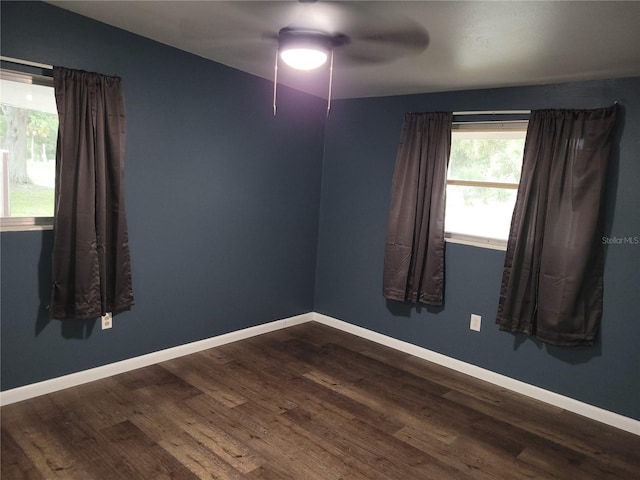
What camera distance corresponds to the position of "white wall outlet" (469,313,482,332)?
3506 mm

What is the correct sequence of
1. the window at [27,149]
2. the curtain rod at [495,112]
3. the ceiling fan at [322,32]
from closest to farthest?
the ceiling fan at [322,32] → the window at [27,149] → the curtain rod at [495,112]

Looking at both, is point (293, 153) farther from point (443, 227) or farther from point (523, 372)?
point (523, 372)

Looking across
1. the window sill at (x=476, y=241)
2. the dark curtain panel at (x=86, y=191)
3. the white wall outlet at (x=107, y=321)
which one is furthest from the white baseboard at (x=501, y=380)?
the dark curtain panel at (x=86, y=191)

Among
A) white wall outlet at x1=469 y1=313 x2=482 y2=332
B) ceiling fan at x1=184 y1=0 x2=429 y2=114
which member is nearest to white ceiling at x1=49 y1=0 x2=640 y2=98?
ceiling fan at x1=184 y1=0 x2=429 y2=114

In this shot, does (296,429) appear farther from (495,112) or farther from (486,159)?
(495,112)

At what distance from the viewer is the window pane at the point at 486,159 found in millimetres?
3352

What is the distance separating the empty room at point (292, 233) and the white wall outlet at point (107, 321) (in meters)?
0.01

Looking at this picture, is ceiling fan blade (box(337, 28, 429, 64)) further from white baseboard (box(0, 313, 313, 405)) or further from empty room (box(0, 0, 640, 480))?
white baseboard (box(0, 313, 313, 405))

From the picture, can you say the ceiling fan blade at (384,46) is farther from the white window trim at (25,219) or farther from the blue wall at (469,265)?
the white window trim at (25,219)

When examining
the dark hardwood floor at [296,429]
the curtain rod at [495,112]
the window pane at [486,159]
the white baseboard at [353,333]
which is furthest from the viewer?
the window pane at [486,159]

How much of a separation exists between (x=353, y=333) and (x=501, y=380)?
140 cm

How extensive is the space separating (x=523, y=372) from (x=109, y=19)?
144 inches

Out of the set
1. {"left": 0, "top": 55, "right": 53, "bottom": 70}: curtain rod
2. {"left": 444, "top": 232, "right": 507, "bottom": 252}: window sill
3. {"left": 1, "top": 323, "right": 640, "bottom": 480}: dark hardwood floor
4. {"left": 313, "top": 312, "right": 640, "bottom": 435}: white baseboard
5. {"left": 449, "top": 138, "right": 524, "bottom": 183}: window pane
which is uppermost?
{"left": 0, "top": 55, "right": 53, "bottom": 70}: curtain rod

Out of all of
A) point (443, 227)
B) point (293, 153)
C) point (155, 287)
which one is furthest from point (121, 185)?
point (443, 227)
